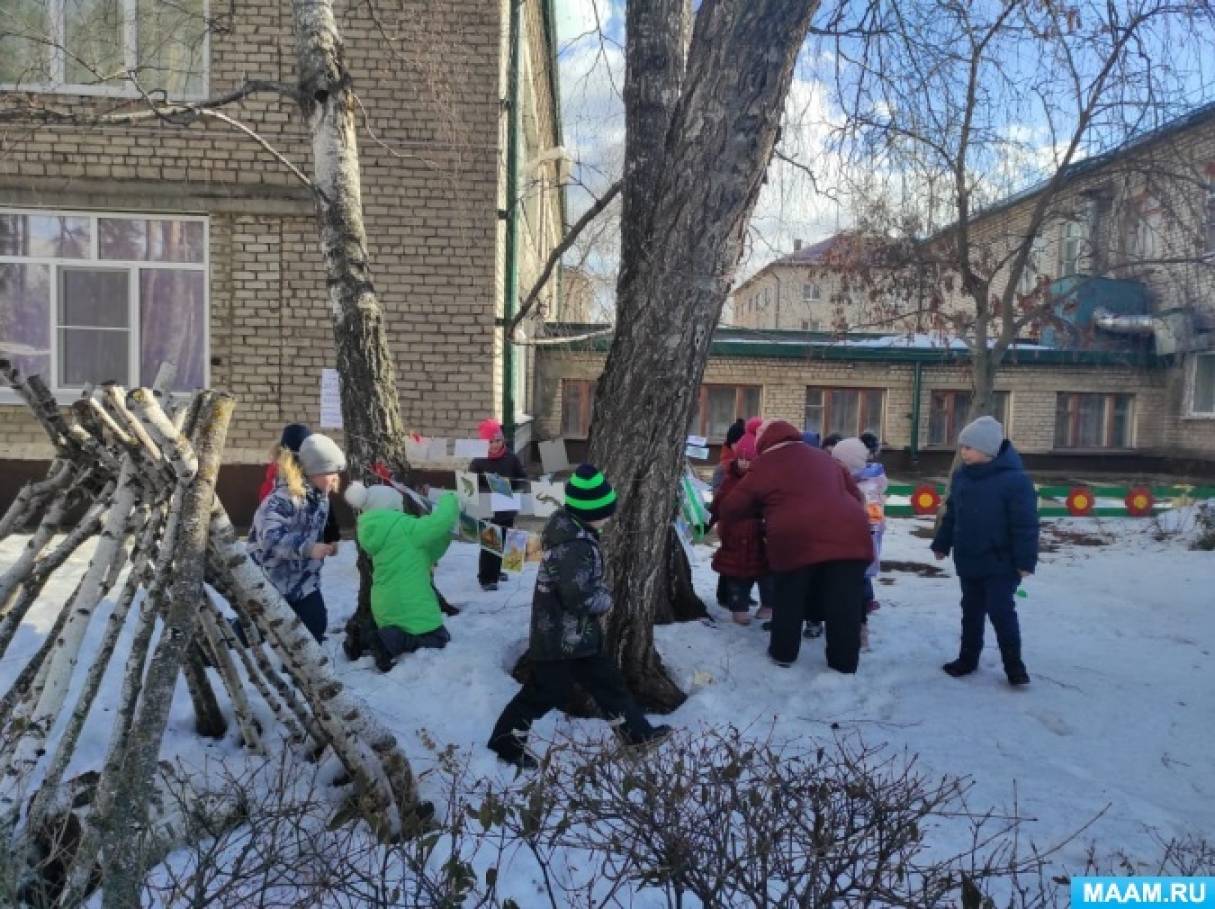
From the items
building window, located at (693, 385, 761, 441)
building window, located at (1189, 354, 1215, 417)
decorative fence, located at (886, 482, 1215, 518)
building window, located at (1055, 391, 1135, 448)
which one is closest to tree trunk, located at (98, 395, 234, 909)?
decorative fence, located at (886, 482, 1215, 518)

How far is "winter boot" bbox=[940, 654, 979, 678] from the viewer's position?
15.1 ft

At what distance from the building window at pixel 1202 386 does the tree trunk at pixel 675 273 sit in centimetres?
1929

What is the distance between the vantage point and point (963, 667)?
4605 millimetres

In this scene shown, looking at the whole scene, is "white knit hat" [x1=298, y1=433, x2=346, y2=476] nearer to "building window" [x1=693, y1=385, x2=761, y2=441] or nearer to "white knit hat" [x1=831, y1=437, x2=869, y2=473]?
"white knit hat" [x1=831, y1=437, x2=869, y2=473]

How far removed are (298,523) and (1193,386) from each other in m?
21.0

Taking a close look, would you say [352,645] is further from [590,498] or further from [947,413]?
[947,413]

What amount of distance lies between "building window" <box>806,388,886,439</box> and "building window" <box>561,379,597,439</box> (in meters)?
5.03

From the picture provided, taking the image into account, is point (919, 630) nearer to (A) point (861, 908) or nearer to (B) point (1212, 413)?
(A) point (861, 908)

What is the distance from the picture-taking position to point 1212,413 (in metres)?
18.0

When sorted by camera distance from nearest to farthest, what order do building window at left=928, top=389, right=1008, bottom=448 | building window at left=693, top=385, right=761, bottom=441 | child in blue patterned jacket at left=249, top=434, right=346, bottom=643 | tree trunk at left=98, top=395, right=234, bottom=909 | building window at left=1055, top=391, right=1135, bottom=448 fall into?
tree trunk at left=98, top=395, right=234, bottom=909
child in blue patterned jacket at left=249, top=434, right=346, bottom=643
building window at left=693, top=385, right=761, bottom=441
building window at left=928, top=389, right=1008, bottom=448
building window at left=1055, top=391, right=1135, bottom=448

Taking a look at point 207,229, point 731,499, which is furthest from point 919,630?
point 207,229

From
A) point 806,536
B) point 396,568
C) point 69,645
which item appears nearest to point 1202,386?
point 806,536

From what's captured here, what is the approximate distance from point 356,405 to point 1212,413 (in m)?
20.1

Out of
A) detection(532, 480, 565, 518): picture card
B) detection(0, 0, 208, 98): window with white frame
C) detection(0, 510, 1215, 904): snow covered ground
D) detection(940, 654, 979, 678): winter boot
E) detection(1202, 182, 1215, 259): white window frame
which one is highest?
detection(0, 0, 208, 98): window with white frame
